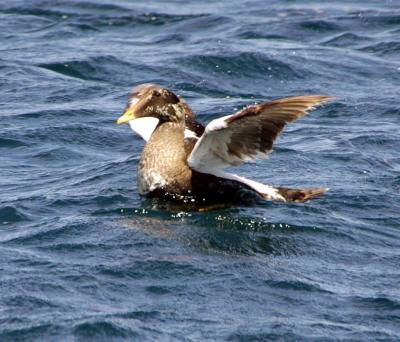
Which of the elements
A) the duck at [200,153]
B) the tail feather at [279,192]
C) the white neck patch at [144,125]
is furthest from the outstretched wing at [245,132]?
the white neck patch at [144,125]

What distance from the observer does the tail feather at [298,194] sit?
870 centimetres

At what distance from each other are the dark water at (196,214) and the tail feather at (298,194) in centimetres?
13

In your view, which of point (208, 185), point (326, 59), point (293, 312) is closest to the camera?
point (293, 312)

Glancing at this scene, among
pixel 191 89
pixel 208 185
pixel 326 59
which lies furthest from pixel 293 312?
pixel 326 59

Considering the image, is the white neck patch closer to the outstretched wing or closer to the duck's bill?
the duck's bill

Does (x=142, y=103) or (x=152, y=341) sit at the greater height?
(x=142, y=103)

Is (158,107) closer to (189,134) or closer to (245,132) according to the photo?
(189,134)

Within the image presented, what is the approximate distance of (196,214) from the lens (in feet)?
28.5

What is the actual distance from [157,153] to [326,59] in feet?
19.9

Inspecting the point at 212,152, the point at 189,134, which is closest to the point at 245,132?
the point at 212,152

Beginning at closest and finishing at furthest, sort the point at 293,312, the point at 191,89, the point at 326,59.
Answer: the point at 293,312 → the point at 191,89 → the point at 326,59

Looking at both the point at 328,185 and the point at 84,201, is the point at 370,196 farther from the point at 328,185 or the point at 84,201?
the point at 84,201

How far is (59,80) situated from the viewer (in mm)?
13633

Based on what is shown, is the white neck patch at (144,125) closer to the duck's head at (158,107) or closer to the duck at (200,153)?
the duck at (200,153)
